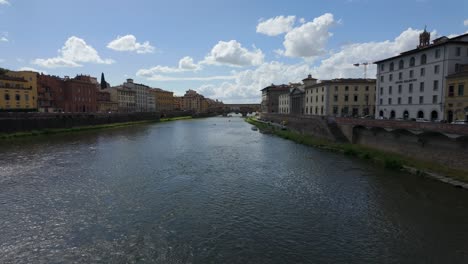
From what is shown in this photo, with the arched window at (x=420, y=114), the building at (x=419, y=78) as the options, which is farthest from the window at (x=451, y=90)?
the arched window at (x=420, y=114)

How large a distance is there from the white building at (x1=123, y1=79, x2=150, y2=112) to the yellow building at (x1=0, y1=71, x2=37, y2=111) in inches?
2698

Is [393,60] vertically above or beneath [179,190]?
above

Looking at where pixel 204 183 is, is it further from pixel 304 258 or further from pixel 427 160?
pixel 427 160

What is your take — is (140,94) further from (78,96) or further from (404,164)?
(404,164)

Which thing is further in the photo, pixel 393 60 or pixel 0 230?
pixel 393 60

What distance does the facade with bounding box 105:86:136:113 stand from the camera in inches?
5101

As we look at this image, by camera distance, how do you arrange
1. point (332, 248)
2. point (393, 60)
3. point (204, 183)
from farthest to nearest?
1. point (393, 60)
2. point (204, 183)
3. point (332, 248)

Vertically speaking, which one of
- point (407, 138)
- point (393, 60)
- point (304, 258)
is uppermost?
point (393, 60)

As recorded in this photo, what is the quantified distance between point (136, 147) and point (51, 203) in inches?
1028

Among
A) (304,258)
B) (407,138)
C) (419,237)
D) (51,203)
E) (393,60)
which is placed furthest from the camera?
(393,60)

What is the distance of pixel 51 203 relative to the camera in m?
19.1

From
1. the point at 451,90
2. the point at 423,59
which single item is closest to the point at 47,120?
the point at 423,59

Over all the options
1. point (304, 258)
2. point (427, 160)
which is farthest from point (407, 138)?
point (304, 258)

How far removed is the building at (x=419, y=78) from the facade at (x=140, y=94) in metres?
120
